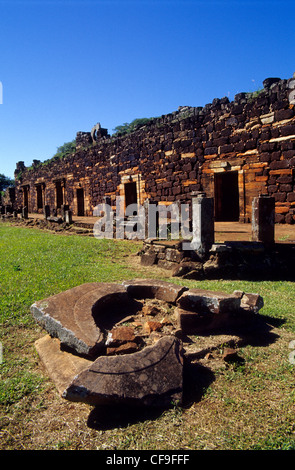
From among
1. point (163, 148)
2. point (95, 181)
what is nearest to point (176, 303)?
point (163, 148)

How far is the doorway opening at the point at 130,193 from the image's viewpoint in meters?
15.9

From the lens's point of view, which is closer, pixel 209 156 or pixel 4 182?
pixel 209 156

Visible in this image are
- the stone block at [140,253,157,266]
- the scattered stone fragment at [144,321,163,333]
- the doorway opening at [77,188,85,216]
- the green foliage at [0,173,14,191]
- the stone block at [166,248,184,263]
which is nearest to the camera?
the scattered stone fragment at [144,321,163,333]

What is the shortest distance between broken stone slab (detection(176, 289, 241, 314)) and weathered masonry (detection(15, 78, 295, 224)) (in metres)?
6.30

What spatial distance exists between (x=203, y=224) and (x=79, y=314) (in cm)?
370

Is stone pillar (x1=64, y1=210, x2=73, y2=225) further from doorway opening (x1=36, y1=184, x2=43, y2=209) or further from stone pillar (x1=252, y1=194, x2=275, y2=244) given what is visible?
doorway opening (x1=36, y1=184, x2=43, y2=209)

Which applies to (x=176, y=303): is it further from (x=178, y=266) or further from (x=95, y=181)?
(x=95, y=181)

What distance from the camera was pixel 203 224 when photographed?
6.43 m

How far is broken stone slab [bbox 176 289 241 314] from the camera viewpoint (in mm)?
3699

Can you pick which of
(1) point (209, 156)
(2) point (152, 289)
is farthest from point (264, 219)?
(1) point (209, 156)

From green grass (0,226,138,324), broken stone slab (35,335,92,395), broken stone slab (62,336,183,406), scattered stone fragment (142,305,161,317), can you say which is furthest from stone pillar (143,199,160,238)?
broken stone slab (62,336,183,406)

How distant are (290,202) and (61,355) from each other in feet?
26.3

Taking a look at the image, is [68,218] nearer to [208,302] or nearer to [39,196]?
[208,302]
